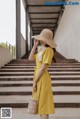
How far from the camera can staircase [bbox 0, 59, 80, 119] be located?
397cm

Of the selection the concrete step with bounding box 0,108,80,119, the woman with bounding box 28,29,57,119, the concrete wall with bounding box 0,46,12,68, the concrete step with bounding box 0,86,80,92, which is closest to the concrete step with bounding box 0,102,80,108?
the concrete step with bounding box 0,108,80,119

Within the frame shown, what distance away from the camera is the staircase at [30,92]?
3.97 meters

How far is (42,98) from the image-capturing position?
8.40 feet

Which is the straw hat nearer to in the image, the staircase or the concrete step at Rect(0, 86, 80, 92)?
the staircase

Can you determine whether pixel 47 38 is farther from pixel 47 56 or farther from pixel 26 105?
pixel 26 105

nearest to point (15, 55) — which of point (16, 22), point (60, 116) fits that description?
point (16, 22)

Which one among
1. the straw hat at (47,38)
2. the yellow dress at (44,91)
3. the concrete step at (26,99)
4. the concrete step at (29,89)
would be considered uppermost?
the straw hat at (47,38)

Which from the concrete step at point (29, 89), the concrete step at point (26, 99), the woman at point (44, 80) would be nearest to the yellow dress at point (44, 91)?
the woman at point (44, 80)

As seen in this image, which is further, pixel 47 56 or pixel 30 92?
pixel 30 92

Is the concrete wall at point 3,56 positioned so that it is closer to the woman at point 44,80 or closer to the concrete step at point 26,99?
the concrete step at point 26,99

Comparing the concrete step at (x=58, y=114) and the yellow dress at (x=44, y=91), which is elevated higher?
the yellow dress at (x=44, y=91)

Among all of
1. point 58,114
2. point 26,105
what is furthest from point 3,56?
point 58,114

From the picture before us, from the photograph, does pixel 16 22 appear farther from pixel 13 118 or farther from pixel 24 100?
pixel 13 118

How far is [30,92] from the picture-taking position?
5.05 m
